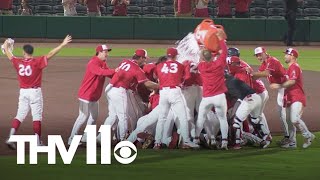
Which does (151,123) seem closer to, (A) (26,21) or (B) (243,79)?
(B) (243,79)

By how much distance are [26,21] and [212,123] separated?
885 inches

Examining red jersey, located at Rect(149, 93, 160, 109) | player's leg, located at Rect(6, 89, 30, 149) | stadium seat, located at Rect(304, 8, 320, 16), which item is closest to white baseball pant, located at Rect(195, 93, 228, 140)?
red jersey, located at Rect(149, 93, 160, 109)

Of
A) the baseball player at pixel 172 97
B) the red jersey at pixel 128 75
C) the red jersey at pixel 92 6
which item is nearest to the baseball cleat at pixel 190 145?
the baseball player at pixel 172 97

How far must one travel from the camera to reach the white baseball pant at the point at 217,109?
16.2m

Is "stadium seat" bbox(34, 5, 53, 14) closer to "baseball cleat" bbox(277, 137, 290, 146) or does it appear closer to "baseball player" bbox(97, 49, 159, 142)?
"baseball player" bbox(97, 49, 159, 142)

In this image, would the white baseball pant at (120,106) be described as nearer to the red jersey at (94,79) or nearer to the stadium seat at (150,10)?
the red jersey at (94,79)

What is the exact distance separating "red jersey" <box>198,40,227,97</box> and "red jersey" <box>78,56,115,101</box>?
5.20 feet

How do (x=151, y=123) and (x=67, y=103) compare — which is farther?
(x=67, y=103)

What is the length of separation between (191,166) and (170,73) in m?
2.12

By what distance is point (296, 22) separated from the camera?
128 feet

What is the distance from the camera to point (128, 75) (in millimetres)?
16844

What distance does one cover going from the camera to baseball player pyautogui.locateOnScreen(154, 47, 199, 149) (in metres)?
16.5

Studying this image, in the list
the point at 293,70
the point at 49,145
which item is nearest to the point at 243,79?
the point at 293,70

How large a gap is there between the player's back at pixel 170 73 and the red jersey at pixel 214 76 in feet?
1.48
